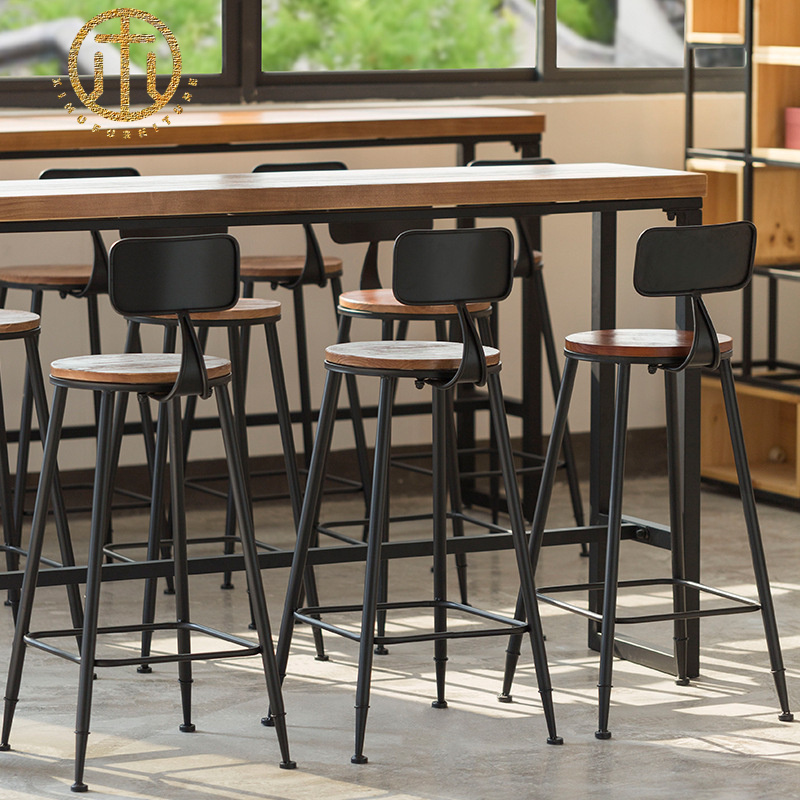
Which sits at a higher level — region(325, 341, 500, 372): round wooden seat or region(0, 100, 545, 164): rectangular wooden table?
region(0, 100, 545, 164): rectangular wooden table

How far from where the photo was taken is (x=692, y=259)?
322 centimetres

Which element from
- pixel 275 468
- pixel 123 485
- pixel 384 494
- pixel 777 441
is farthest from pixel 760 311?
pixel 384 494

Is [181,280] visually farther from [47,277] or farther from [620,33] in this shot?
[620,33]

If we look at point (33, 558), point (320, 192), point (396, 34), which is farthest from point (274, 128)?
point (33, 558)

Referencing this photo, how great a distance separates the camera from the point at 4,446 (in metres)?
4.21

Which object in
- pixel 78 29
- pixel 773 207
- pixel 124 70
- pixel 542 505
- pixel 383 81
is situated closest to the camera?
pixel 542 505

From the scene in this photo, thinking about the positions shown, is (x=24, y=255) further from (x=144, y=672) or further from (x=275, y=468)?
(x=144, y=672)

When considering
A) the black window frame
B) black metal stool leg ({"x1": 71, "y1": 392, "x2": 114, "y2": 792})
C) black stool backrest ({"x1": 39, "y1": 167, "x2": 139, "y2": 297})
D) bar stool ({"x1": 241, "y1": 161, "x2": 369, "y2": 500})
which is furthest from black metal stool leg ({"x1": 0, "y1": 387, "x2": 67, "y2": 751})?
the black window frame

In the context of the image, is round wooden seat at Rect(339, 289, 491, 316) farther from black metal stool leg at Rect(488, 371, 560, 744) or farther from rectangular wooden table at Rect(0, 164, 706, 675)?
black metal stool leg at Rect(488, 371, 560, 744)

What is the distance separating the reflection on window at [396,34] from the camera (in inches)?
223

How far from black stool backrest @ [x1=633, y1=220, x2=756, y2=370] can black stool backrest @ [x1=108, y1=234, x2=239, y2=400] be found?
33.5 inches

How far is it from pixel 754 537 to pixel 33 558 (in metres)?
1.54

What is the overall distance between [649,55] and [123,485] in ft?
8.68

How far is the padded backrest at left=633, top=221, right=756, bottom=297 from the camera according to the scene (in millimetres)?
3184
